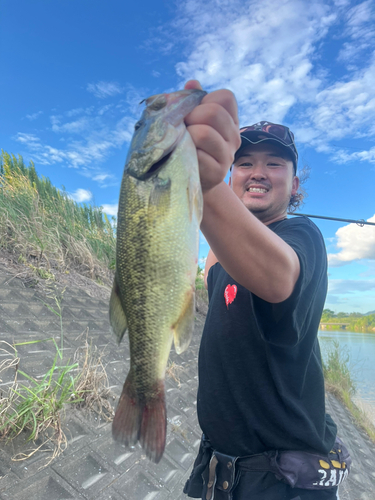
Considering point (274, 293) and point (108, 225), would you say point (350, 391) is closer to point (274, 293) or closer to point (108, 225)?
point (108, 225)

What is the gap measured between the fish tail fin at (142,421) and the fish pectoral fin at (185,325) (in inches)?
7.2

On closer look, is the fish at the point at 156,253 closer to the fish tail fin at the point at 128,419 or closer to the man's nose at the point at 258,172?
the fish tail fin at the point at 128,419

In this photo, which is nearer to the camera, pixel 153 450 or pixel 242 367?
pixel 153 450

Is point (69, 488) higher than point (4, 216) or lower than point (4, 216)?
lower

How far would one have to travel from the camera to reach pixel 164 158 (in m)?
1.25

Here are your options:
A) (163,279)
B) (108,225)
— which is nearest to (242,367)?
(163,279)

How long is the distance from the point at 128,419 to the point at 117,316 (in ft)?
1.31

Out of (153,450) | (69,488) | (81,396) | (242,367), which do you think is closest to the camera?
(153,450)

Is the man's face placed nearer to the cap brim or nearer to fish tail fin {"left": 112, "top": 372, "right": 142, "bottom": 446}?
the cap brim

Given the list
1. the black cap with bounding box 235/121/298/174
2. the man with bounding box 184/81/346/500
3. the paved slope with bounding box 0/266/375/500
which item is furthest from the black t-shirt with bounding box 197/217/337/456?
the paved slope with bounding box 0/266/375/500

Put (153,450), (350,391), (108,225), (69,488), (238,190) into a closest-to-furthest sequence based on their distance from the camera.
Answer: (153,450)
(238,190)
(69,488)
(108,225)
(350,391)

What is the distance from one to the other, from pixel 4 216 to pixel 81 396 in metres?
4.09

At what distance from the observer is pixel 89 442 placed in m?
2.90

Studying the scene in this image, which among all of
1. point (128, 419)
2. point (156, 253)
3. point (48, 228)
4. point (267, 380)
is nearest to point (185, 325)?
point (156, 253)
